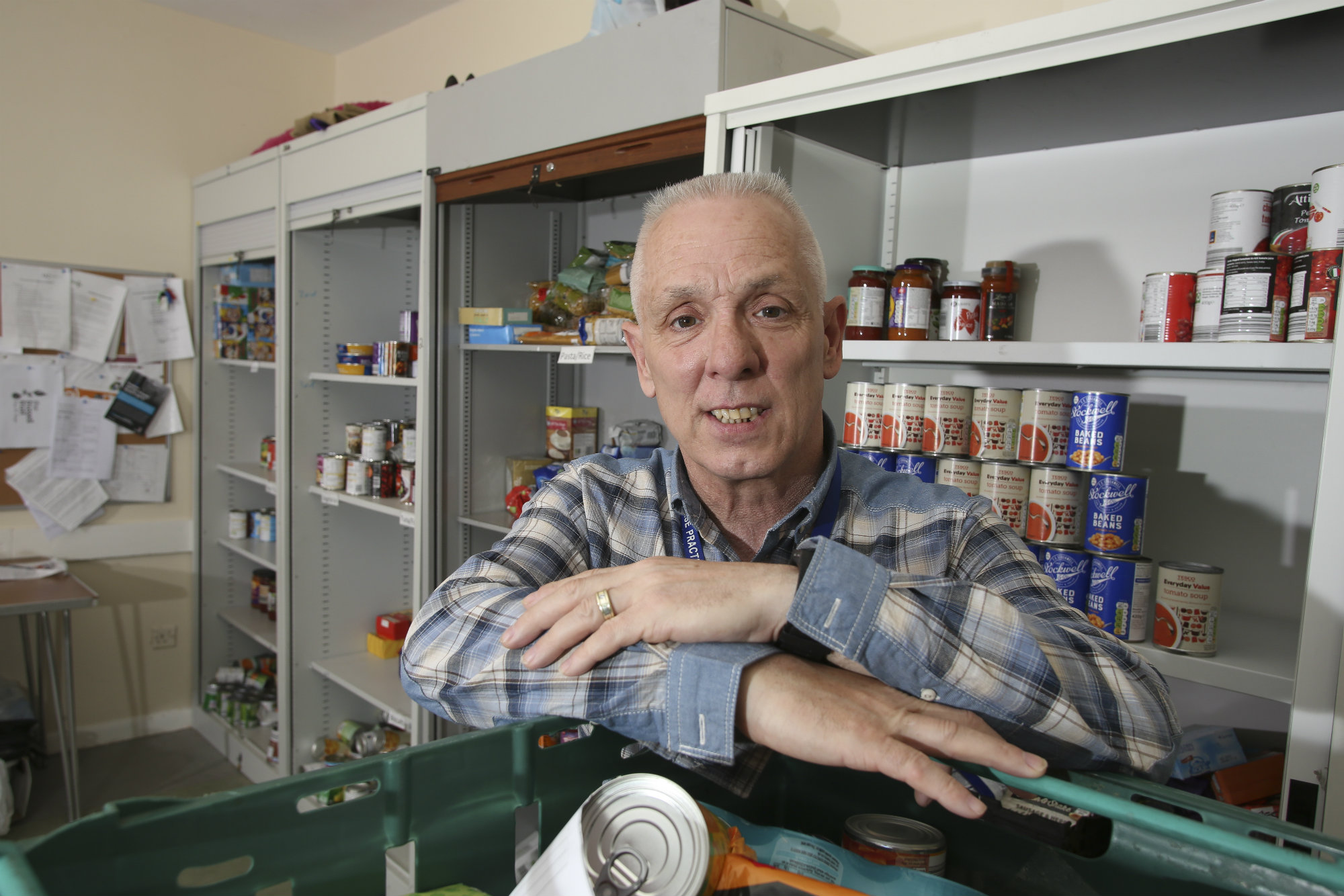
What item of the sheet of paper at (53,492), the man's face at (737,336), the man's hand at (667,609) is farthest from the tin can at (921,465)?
the sheet of paper at (53,492)

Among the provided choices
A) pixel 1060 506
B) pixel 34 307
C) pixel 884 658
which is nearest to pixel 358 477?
pixel 34 307

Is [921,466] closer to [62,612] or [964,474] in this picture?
[964,474]

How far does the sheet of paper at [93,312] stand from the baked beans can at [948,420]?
357cm

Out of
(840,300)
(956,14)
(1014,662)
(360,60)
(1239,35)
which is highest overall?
(360,60)

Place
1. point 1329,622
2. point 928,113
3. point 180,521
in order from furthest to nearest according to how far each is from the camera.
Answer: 1. point 180,521
2. point 928,113
3. point 1329,622

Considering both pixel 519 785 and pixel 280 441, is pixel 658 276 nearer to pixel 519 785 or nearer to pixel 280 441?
pixel 519 785

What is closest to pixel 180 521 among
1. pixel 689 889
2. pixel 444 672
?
pixel 444 672

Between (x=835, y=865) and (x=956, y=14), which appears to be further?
(x=956, y=14)

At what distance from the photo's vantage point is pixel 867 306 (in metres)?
1.55

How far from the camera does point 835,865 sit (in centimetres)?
71

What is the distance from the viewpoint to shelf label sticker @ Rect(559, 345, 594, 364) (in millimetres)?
1969

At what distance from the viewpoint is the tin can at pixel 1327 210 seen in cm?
107

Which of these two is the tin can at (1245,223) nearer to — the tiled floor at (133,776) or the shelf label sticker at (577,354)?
the shelf label sticker at (577,354)

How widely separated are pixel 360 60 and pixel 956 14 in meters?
3.03
